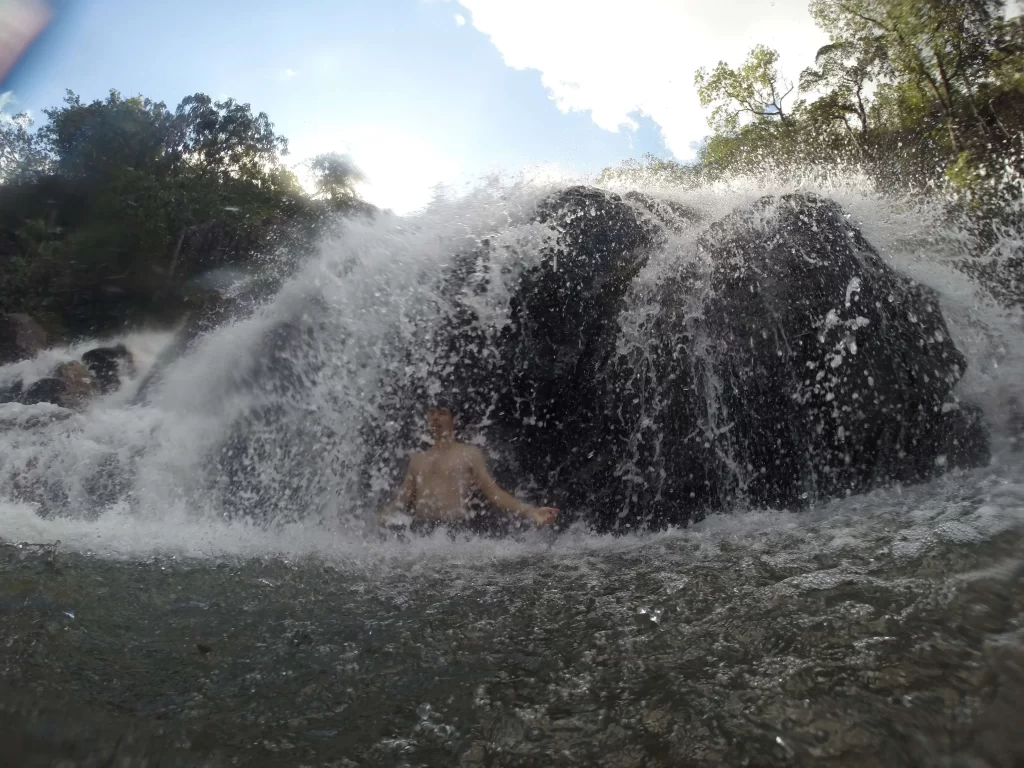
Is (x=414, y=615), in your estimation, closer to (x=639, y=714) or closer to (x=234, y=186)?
(x=639, y=714)

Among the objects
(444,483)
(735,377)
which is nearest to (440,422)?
(444,483)

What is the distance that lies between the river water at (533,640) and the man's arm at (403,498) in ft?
0.83

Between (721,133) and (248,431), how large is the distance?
23.1m

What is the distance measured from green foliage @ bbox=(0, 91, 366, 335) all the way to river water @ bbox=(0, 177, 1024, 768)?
920 inches

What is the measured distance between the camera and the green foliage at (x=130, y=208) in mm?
24719

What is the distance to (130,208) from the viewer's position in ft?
83.5

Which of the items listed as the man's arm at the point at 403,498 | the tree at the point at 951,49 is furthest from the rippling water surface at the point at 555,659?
the tree at the point at 951,49

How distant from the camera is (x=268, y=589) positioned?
10.2ft

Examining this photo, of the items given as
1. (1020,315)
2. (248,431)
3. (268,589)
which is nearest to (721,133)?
(1020,315)

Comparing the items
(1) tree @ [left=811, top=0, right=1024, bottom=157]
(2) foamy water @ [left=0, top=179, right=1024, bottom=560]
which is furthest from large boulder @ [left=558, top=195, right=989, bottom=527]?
(1) tree @ [left=811, top=0, right=1024, bottom=157]

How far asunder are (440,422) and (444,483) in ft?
1.61

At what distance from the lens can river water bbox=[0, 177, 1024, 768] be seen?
1.57 meters

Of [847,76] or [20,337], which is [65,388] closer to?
[20,337]

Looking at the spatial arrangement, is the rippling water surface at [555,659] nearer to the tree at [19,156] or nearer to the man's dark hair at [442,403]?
the man's dark hair at [442,403]
